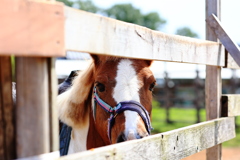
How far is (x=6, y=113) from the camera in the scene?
1106 mm

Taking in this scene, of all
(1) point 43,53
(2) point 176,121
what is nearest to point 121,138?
(1) point 43,53

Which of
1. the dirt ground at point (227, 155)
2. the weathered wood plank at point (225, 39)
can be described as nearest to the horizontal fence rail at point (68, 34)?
the weathered wood plank at point (225, 39)

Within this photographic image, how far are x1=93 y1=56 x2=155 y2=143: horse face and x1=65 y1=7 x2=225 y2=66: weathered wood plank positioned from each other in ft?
1.30

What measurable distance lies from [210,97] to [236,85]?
435 inches

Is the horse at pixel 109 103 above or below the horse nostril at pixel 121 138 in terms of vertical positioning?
above

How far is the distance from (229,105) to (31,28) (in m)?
2.14

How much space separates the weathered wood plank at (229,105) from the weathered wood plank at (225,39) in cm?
28

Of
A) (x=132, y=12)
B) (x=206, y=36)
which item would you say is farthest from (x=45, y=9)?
(x=132, y=12)

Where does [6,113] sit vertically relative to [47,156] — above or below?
above

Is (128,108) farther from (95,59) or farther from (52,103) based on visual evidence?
(52,103)

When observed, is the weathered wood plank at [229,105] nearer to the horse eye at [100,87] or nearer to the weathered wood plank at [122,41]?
the weathered wood plank at [122,41]

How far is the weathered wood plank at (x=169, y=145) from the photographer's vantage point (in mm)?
1329

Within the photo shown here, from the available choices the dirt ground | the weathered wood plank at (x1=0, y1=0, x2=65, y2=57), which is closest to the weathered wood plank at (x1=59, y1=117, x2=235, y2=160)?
the weathered wood plank at (x1=0, y1=0, x2=65, y2=57)

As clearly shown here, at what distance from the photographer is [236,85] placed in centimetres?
1301
